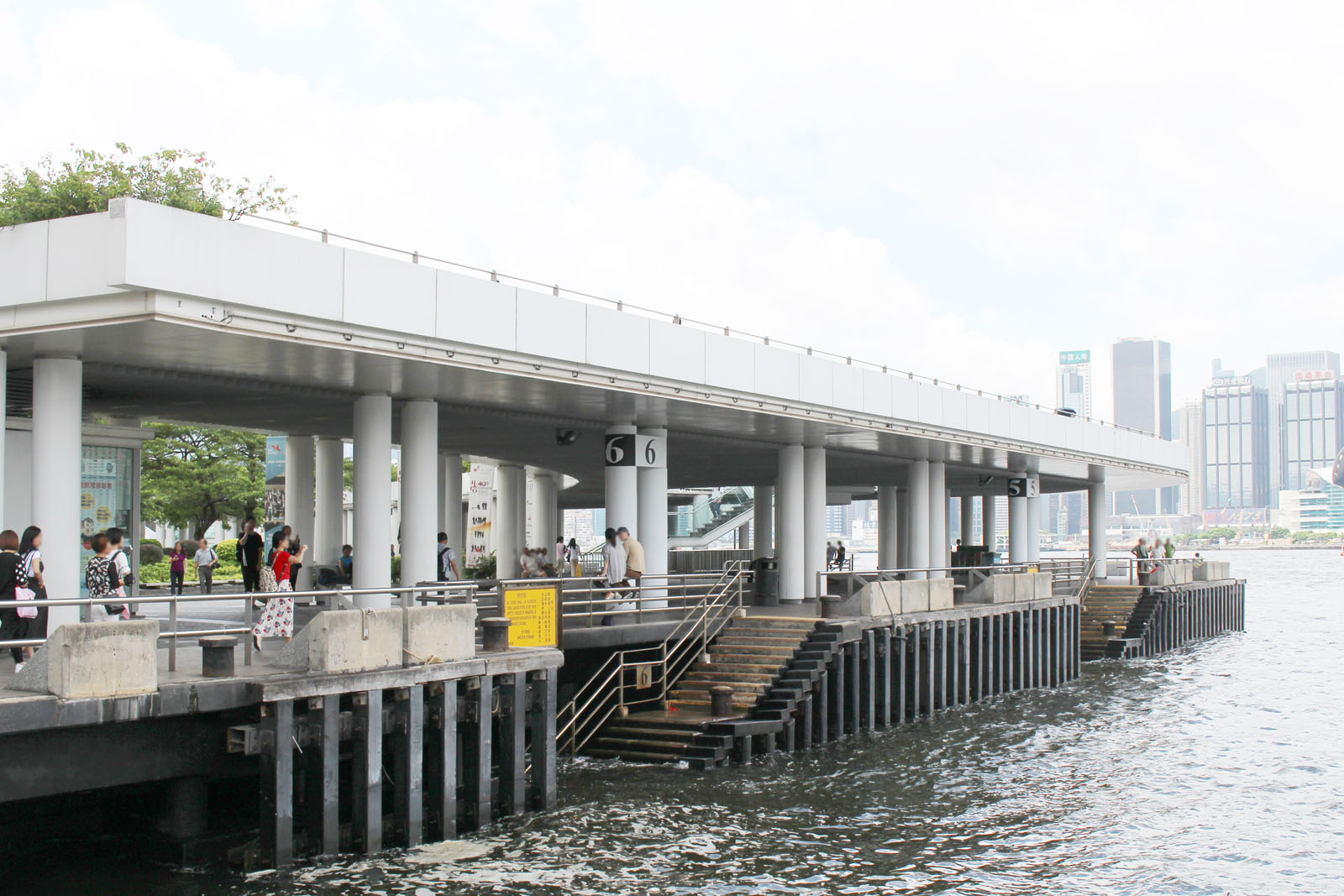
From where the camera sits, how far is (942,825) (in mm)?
A: 16688

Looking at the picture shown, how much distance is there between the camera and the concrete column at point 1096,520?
5188cm

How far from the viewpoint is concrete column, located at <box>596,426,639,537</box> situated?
87.1 ft

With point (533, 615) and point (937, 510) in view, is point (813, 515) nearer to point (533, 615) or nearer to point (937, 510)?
point (937, 510)

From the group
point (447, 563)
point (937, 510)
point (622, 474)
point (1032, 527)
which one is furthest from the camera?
point (1032, 527)

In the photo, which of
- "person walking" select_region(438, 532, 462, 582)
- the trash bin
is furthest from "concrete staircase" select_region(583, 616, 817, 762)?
"person walking" select_region(438, 532, 462, 582)

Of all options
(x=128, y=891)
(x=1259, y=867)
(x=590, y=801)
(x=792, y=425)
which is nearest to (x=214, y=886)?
(x=128, y=891)

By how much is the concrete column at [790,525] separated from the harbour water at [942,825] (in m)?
6.32

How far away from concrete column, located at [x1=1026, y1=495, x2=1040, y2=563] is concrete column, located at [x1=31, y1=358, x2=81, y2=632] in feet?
127

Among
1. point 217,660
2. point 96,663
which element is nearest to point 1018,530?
point 217,660

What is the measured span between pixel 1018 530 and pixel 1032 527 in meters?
1.25

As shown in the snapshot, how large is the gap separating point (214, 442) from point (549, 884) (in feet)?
135

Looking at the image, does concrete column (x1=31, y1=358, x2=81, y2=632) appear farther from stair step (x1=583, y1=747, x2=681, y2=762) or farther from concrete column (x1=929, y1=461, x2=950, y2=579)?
concrete column (x1=929, y1=461, x2=950, y2=579)

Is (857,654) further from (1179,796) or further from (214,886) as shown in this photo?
(214,886)

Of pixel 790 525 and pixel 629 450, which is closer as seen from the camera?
pixel 629 450
